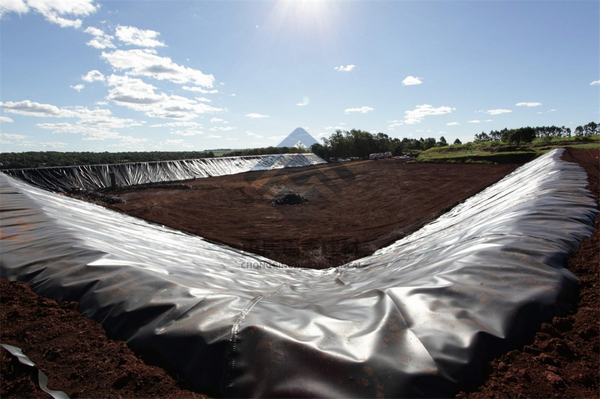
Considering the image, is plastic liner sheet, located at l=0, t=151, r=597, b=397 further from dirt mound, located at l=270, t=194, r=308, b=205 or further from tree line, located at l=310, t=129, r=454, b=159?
tree line, located at l=310, t=129, r=454, b=159

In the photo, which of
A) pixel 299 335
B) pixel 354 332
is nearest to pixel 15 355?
pixel 299 335

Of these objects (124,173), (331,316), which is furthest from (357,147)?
(331,316)

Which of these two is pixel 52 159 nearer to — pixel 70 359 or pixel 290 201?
pixel 290 201

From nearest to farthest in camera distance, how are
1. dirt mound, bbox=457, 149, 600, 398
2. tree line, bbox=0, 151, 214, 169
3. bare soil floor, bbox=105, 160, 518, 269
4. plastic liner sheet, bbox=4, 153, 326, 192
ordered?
dirt mound, bbox=457, 149, 600, 398
bare soil floor, bbox=105, 160, 518, 269
plastic liner sheet, bbox=4, 153, 326, 192
tree line, bbox=0, 151, 214, 169

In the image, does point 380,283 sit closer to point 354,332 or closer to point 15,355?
point 354,332

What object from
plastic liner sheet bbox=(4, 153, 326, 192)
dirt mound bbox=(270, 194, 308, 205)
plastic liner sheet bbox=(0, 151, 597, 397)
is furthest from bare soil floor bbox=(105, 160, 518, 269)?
plastic liner sheet bbox=(0, 151, 597, 397)
